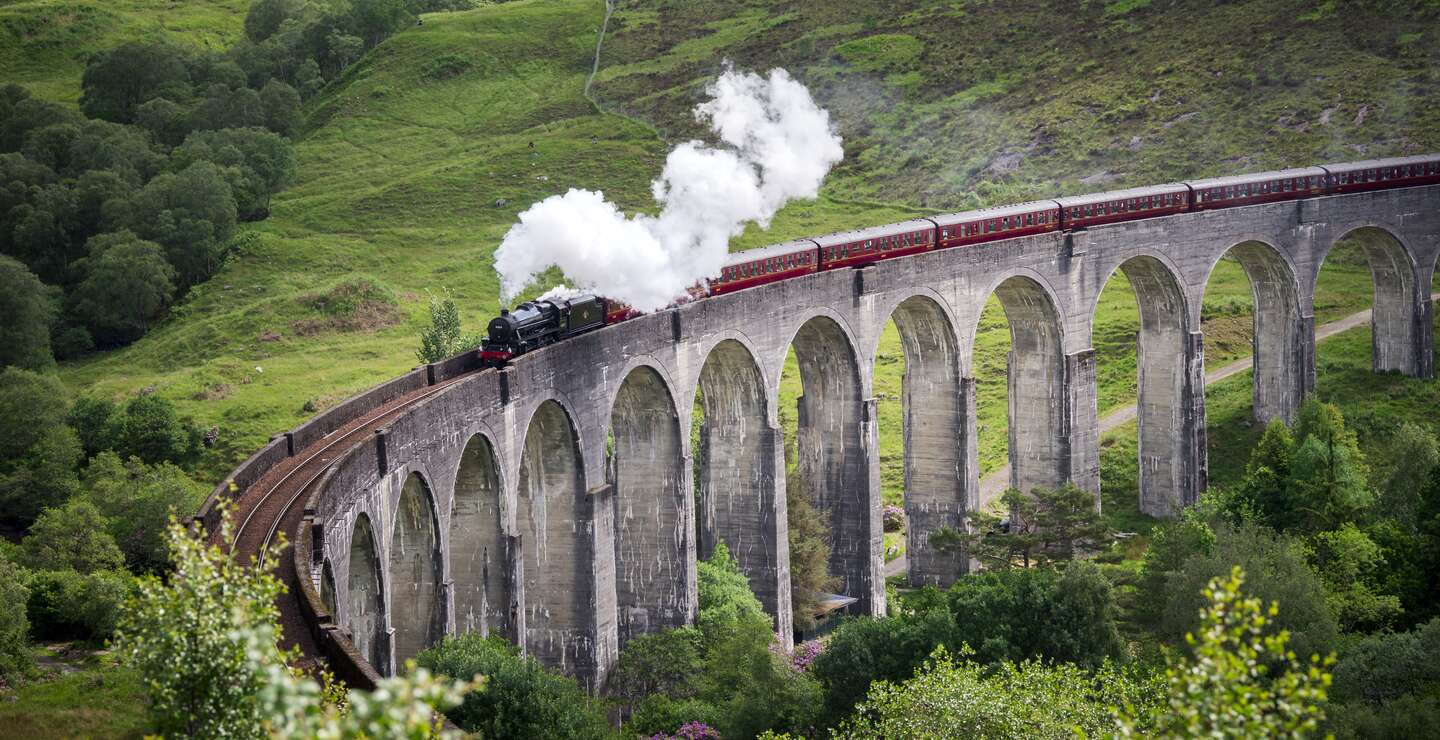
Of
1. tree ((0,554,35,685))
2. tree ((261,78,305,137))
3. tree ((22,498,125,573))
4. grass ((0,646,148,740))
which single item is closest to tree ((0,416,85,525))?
tree ((22,498,125,573))

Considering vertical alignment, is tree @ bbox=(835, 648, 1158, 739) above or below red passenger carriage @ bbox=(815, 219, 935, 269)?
below

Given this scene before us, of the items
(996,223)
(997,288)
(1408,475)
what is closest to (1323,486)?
(1408,475)

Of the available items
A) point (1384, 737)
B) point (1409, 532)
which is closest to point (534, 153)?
point (1409, 532)

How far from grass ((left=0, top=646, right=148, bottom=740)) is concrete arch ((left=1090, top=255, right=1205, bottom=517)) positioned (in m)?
49.1

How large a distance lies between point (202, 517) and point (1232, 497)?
4158 cm

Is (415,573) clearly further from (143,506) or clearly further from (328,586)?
(143,506)

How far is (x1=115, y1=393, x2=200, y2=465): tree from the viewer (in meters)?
76.3

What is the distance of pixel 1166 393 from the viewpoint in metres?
74.1

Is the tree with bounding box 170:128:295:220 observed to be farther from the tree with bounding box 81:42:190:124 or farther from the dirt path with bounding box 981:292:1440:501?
the dirt path with bounding box 981:292:1440:501

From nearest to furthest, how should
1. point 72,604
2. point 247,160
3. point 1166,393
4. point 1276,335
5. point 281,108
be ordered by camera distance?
1. point 72,604
2. point 1166,393
3. point 1276,335
4. point 247,160
5. point 281,108

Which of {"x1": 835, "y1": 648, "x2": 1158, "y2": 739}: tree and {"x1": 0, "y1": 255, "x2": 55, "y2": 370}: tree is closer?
{"x1": 835, "y1": 648, "x2": 1158, "y2": 739}: tree

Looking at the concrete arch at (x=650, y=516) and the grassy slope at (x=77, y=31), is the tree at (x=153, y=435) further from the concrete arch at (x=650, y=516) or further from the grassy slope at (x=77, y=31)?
the grassy slope at (x=77, y=31)

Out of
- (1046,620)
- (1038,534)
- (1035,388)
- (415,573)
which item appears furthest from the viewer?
(1035,388)

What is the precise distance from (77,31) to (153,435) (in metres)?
87.7
